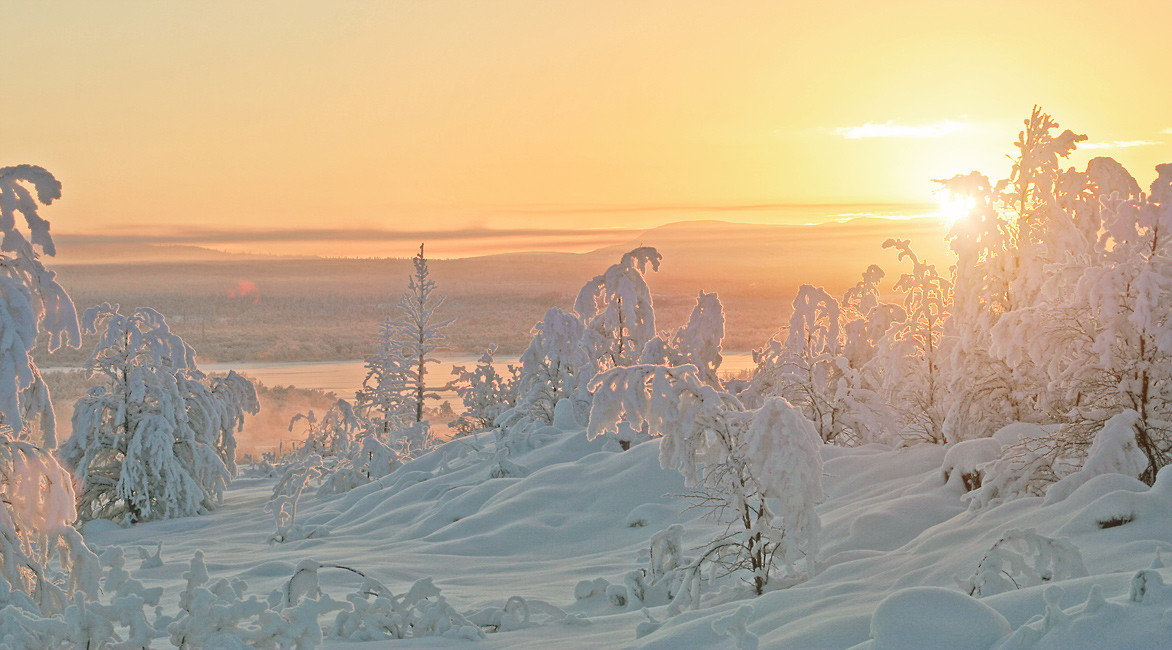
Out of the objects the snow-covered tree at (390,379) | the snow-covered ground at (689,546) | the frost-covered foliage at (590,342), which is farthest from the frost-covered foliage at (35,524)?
the snow-covered tree at (390,379)

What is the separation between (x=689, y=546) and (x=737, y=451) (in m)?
2.64

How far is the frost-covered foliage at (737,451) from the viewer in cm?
645

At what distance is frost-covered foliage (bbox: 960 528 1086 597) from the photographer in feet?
17.3

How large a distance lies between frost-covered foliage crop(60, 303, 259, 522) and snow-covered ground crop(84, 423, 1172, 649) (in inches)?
77.8

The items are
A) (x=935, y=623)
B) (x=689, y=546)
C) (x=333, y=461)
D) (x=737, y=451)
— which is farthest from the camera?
(x=333, y=461)

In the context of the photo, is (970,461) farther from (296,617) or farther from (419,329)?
(419,329)

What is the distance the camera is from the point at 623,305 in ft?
64.2

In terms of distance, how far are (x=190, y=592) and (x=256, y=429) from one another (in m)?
41.0

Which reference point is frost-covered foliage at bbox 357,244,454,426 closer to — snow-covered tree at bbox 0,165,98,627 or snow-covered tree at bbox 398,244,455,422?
snow-covered tree at bbox 398,244,455,422

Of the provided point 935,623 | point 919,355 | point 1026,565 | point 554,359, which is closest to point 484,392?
point 554,359

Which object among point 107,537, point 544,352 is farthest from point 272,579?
point 544,352

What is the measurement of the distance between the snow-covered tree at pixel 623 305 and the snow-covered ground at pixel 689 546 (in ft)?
12.2

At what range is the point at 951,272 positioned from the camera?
16.1 metres

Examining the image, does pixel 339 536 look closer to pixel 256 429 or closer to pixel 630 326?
pixel 630 326
